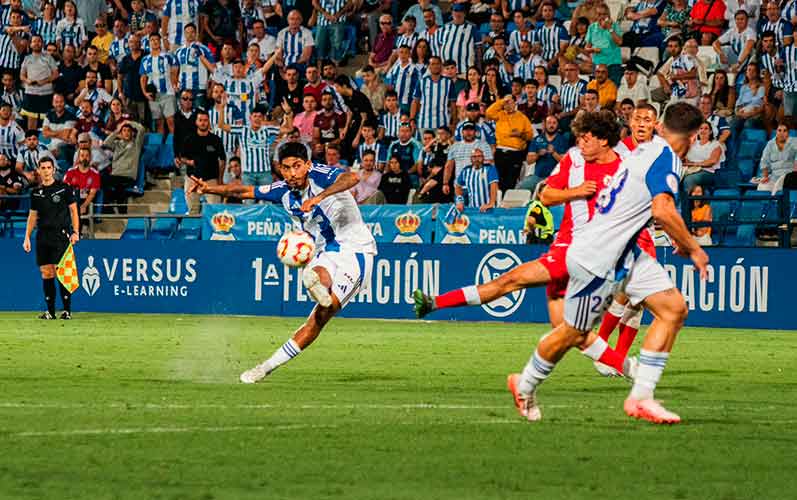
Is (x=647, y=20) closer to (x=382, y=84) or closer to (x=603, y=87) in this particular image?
(x=603, y=87)

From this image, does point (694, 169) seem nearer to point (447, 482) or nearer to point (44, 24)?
point (44, 24)

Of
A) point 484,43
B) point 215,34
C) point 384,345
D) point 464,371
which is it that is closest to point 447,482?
point 464,371

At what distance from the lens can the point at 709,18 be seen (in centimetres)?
2492

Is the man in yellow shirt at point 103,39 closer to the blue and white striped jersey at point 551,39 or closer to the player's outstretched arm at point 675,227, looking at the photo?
the blue and white striped jersey at point 551,39

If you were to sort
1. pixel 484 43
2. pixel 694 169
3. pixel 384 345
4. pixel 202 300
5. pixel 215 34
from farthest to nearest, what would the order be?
1. pixel 215 34
2. pixel 484 43
3. pixel 202 300
4. pixel 694 169
5. pixel 384 345

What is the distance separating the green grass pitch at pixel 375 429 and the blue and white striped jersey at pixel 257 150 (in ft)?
30.3

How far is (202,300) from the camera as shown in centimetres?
2467

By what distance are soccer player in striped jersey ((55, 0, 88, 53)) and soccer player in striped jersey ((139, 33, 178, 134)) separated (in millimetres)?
1936

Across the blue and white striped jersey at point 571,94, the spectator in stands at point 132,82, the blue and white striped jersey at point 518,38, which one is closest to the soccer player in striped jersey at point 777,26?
the blue and white striped jersey at point 571,94

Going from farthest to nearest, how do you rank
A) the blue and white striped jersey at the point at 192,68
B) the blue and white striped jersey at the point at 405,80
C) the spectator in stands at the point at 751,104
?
the blue and white striped jersey at the point at 192,68, the blue and white striped jersey at the point at 405,80, the spectator in stands at the point at 751,104

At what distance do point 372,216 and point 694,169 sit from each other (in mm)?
4690

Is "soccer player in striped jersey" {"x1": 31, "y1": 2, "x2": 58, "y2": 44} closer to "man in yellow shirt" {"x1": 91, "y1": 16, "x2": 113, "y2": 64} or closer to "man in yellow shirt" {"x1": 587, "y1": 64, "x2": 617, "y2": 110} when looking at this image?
"man in yellow shirt" {"x1": 91, "y1": 16, "x2": 113, "y2": 64}

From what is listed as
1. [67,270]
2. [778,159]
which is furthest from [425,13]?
[67,270]

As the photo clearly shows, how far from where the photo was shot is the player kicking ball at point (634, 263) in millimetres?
9562
